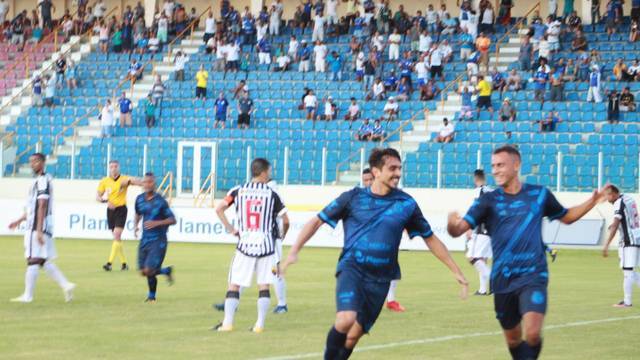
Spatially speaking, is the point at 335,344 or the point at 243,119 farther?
the point at 243,119

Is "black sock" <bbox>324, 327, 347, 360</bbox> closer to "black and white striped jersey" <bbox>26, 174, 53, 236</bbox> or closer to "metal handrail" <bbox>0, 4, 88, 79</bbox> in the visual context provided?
"black and white striped jersey" <bbox>26, 174, 53, 236</bbox>

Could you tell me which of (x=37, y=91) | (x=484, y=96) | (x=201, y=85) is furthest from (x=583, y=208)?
(x=37, y=91)

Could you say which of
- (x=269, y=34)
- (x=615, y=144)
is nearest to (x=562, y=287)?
(x=615, y=144)

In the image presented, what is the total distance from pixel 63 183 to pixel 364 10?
47.0ft

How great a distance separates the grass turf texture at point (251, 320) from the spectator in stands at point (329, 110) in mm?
17858

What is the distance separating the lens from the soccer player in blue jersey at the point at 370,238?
446 inches

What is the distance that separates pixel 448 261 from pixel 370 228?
703 mm

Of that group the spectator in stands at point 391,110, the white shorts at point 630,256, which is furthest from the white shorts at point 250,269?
the spectator in stands at point 391,110

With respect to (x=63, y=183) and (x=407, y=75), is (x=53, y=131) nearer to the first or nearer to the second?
(x=63, y=183)

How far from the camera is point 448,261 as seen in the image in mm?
11469

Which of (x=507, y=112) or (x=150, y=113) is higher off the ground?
(x=507, y=112)

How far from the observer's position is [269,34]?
172ft

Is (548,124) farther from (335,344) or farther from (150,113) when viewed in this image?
(335,344)

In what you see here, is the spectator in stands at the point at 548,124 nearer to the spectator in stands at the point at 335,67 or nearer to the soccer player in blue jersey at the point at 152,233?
the spectator in stands at the point at 335,67
